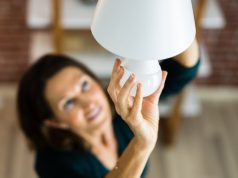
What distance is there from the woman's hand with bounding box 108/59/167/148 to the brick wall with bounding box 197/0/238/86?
57.3 inches

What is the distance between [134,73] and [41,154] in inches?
32.8

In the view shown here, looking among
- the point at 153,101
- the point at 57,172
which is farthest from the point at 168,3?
the point at 57,172

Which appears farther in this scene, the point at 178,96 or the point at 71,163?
the point at 178,96

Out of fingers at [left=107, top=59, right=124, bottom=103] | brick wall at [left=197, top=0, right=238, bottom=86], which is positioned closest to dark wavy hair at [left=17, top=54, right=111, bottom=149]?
fingers at [left=107, top=59, right=124, bottom=103]

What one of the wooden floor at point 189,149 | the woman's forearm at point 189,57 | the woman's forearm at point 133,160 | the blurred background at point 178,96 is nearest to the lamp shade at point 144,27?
the woman's forearm at point 133,160

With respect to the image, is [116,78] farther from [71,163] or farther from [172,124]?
[172,124]

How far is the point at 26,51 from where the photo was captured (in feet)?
7.26

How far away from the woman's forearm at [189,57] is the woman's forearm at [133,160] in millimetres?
297

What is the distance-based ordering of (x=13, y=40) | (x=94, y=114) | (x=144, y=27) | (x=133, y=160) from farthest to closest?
(x=13, y=40), (x=94, y=114), (x=133, y=160), (x=144, y=27)

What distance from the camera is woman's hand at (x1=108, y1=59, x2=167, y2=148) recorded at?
61 cm

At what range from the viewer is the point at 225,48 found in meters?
2.23

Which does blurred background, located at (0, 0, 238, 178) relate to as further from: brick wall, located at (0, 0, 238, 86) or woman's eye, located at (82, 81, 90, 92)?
woman's eye, located at (82, 81, 90, 92)

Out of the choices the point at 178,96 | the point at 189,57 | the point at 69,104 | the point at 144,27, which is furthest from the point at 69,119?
the point at 178,96

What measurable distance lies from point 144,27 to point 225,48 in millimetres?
1773
